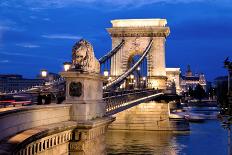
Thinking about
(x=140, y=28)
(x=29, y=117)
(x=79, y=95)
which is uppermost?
(x=140, y=28)

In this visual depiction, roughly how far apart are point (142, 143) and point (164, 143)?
194 cm

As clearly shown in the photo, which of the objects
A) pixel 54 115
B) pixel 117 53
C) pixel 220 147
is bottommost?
pixel 220 147

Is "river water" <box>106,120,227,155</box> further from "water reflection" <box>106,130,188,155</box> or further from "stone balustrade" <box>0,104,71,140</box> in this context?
"stone balustrade" <box>0,104,71,140</box>

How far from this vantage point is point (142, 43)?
63.1m

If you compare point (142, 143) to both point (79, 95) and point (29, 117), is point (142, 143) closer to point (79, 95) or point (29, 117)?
point (79, 95)

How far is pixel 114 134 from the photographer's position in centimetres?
5250

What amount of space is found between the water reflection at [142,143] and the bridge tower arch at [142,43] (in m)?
9.90

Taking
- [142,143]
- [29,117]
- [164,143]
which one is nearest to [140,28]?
[164,143]

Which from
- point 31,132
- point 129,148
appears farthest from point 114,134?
point 31,132

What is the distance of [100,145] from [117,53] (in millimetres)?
45653

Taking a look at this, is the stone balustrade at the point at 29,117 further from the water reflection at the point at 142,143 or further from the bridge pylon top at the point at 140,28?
the bridge pylon top at the point at 140,28

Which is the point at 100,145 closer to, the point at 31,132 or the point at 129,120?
the point at 31,132

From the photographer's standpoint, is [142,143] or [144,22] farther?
[144,22]

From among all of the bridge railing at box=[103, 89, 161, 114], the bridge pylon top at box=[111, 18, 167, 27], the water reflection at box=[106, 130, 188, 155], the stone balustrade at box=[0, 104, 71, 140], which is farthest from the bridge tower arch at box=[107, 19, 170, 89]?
the stone balustrade at box=[0, 104, 71, 140]
